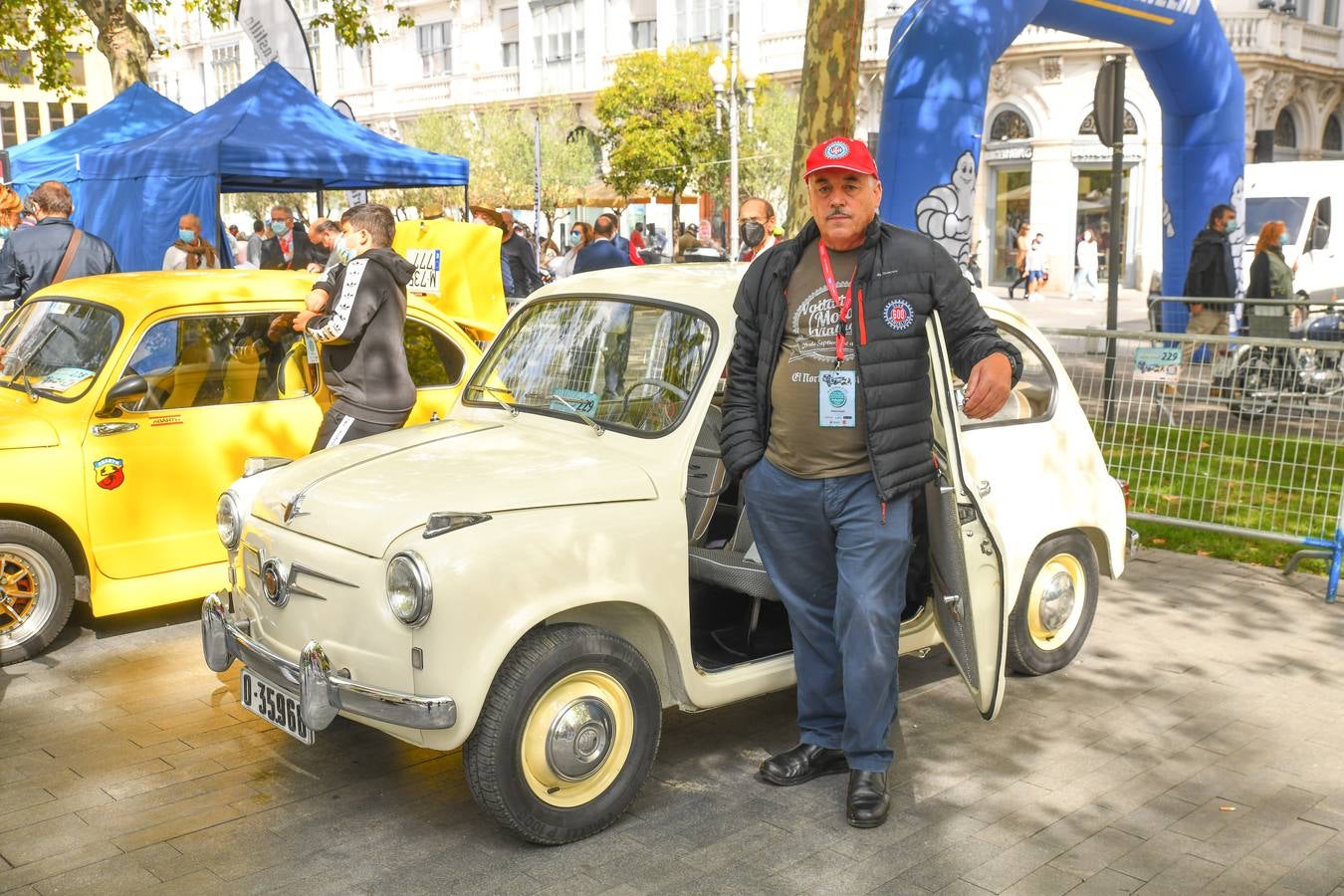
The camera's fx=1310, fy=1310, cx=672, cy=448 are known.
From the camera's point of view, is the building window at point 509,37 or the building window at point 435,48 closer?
the building window at point 509,37

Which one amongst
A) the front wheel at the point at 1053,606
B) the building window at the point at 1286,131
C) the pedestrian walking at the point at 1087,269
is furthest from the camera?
the building window at the point at 1286,131

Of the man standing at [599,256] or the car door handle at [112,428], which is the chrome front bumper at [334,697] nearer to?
the car door handle at [112,428]

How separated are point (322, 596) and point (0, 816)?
1.43 metres

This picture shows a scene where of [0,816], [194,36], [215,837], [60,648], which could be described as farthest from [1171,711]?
[194,36]

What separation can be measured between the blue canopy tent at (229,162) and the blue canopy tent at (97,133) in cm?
226

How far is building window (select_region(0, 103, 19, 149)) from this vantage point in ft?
235

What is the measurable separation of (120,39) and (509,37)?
1297 inches

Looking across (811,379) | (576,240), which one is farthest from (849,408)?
(576,240)

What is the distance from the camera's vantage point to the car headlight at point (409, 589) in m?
3.78

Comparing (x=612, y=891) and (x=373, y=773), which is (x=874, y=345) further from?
(x=373, y=773)

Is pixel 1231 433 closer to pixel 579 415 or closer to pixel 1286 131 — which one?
pixel 579 415

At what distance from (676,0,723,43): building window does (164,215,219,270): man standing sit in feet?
108

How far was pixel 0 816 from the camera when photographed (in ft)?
14.5

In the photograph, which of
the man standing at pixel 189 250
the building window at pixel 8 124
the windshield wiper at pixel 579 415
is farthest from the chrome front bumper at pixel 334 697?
the building window at pixel 8 124
